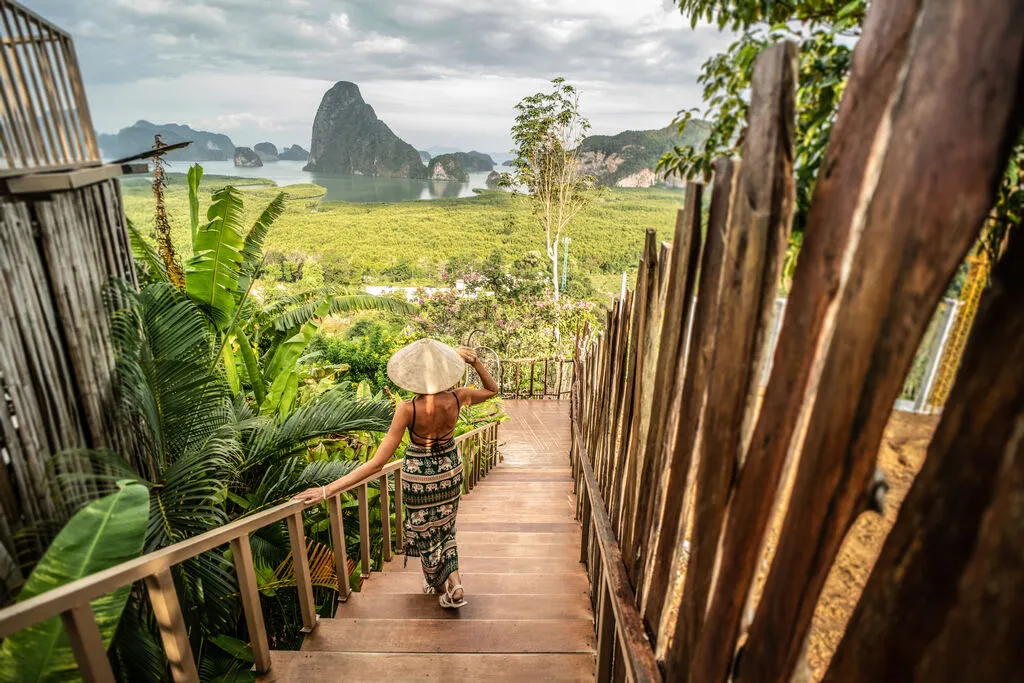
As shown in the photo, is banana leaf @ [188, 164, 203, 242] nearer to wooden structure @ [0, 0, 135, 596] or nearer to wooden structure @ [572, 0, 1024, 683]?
wooden structure @ [0, 0, 135, 596]

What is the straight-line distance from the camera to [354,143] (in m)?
113

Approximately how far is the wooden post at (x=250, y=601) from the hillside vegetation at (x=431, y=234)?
22.4m

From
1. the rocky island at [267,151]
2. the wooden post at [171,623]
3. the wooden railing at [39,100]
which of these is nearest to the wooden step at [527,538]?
the wooden post at [171,623]

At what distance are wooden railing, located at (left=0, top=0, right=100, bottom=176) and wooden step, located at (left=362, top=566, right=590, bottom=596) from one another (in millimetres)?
3166

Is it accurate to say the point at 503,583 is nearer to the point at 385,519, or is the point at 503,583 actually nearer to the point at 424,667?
the point at 385,519

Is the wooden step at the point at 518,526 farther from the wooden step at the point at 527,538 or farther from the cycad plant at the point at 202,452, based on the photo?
the cycad plant at the point at 202,452

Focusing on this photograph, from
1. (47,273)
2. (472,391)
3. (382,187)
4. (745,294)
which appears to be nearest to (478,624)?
(472,391)

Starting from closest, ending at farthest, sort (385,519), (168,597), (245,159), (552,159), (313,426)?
(168,597) < (385,519) < (313,426) < (552,159) < (245,159)

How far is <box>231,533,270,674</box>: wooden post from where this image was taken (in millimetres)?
2131

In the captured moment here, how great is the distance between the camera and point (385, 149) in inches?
4149

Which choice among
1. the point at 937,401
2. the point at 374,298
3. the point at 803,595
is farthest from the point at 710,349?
the point at 374,298

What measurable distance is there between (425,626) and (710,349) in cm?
225

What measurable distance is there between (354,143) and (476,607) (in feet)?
407

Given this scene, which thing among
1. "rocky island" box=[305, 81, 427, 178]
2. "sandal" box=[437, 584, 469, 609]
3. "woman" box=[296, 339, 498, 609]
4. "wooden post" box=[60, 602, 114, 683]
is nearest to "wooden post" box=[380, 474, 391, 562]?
"woman" box=[296, 339, 498, 609]
